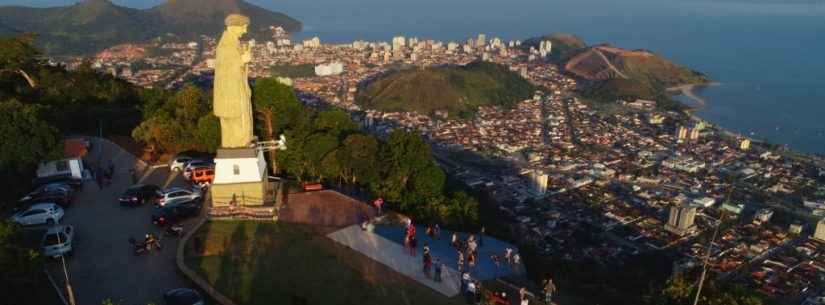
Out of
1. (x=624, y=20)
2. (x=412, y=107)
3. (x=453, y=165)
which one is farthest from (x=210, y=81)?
(x=624, y=20)

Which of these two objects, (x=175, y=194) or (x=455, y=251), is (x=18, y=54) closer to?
(x=175, y=194)

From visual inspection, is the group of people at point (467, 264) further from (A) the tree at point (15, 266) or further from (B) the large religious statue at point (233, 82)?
(A) the tree at point (15, 266)

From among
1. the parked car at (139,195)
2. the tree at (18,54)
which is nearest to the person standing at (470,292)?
the parked car at (139,195)

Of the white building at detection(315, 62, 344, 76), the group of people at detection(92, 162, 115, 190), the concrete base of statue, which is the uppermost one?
the concrete base of statue

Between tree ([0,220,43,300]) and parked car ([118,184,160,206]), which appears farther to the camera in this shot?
parked car ([118,184,160,206])

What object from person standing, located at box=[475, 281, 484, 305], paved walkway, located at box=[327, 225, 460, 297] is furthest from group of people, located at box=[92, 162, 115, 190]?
person standing, located at box=[475, 281, 484, 305]

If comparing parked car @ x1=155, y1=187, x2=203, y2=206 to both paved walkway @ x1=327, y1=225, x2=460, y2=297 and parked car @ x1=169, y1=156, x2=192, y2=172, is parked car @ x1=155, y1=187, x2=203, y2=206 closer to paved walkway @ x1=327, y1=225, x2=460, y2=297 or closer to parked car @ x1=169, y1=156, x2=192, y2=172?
parked car @ x1=169, y1=156, x2=192, y2=172

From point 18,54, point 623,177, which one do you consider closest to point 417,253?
point 18,54
